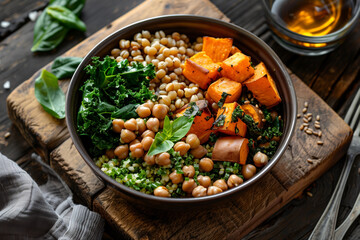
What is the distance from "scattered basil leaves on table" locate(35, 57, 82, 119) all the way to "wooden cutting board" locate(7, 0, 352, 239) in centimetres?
5

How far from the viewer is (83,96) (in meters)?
2.19

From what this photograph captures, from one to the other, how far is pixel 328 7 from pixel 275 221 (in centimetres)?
144

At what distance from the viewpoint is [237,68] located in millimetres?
2168

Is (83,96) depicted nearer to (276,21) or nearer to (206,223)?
(206,223)

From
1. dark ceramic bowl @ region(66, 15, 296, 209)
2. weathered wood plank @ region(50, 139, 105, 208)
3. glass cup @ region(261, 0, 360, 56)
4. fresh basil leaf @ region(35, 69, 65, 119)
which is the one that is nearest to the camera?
dark ceramic bowl @ region(66, 15, 296, 209)

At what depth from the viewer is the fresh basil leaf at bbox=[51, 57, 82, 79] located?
2576 mm

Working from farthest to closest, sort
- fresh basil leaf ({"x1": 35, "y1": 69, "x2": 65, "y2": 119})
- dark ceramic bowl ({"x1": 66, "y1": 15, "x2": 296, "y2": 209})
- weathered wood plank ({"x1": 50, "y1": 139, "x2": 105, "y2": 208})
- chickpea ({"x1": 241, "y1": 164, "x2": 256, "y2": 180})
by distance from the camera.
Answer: fresh basil leaf ({"x1": 35, "y1": 69, "x2": 65, "y2": 119}) < weathered wood plank ({"x1": 50, "y1": 139, "x2": 105, "y2": 208}) < chickpea ({"x1": 241, "y1": 164, "x2": 256, "y2": 180}) < dark ceramic bowl ({"x1": 66, "y1": 15, "x2": 296, "y2": 209})

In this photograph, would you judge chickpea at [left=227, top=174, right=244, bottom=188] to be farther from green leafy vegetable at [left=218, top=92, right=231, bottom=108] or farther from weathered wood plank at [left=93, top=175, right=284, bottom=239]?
green leafy vegetable at [left=218, top=92, right=231, bottom=108]

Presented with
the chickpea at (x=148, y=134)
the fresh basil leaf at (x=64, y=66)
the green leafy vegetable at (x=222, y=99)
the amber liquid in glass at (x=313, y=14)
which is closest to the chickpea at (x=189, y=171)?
the chickpea at (x=148, y=134)

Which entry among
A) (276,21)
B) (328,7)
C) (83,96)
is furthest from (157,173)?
(328,7)

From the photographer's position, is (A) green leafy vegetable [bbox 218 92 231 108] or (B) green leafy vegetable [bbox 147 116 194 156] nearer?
(B) green leafy vegetable [bbox 147 116 194 156]

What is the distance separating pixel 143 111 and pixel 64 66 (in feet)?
2.49

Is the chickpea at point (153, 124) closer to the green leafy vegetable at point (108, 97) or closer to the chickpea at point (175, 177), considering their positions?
the green leafy vegetable at point (108, 97)

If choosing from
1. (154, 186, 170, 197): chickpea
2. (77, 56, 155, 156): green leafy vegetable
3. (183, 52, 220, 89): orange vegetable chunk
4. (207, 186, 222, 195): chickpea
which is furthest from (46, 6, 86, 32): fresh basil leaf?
(207, 186, 222, 195): chickpea
